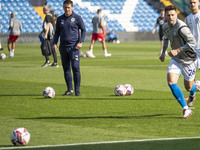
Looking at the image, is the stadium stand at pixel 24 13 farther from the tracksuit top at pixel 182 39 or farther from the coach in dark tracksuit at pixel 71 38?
the tracksuit top at pixel 182 39

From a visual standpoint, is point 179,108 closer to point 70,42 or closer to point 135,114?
point 135,114

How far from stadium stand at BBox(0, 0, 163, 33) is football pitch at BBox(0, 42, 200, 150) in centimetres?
3206

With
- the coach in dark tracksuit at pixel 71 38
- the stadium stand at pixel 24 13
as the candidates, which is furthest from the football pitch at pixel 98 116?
the stadium stand at pixel 24 13

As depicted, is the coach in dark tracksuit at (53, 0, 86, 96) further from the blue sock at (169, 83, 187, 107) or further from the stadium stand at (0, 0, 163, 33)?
the stadium stand at (0, 0, 163, 33)

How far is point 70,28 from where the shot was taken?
13.5 m

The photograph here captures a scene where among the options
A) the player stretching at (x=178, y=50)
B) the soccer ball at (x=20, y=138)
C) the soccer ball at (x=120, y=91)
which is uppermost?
the player stretching at (x=178, y=50)

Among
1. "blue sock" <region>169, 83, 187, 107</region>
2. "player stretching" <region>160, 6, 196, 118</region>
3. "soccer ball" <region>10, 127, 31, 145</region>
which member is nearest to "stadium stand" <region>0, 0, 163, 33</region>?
"player stretching" <region>160, 6, 196, 118</region>

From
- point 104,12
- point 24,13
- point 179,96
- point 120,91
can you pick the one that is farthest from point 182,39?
point 104,12

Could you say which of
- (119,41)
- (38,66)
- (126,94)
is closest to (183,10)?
(119,41)

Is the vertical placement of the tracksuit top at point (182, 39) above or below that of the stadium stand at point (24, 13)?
above

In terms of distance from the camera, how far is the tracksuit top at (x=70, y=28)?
1349cm

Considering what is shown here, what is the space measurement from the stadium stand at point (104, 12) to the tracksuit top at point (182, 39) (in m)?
39.1

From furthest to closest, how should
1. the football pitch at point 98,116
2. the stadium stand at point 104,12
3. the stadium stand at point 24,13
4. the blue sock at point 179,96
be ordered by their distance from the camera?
the stadium stand at point 104,12 → the stadium stand at point 24,13 → the blue sock at point 179,96 → the football pitch at point 98,116

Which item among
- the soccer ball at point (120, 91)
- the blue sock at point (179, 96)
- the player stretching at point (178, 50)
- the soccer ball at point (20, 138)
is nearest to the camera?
the soccer ball at point (20, 138)
